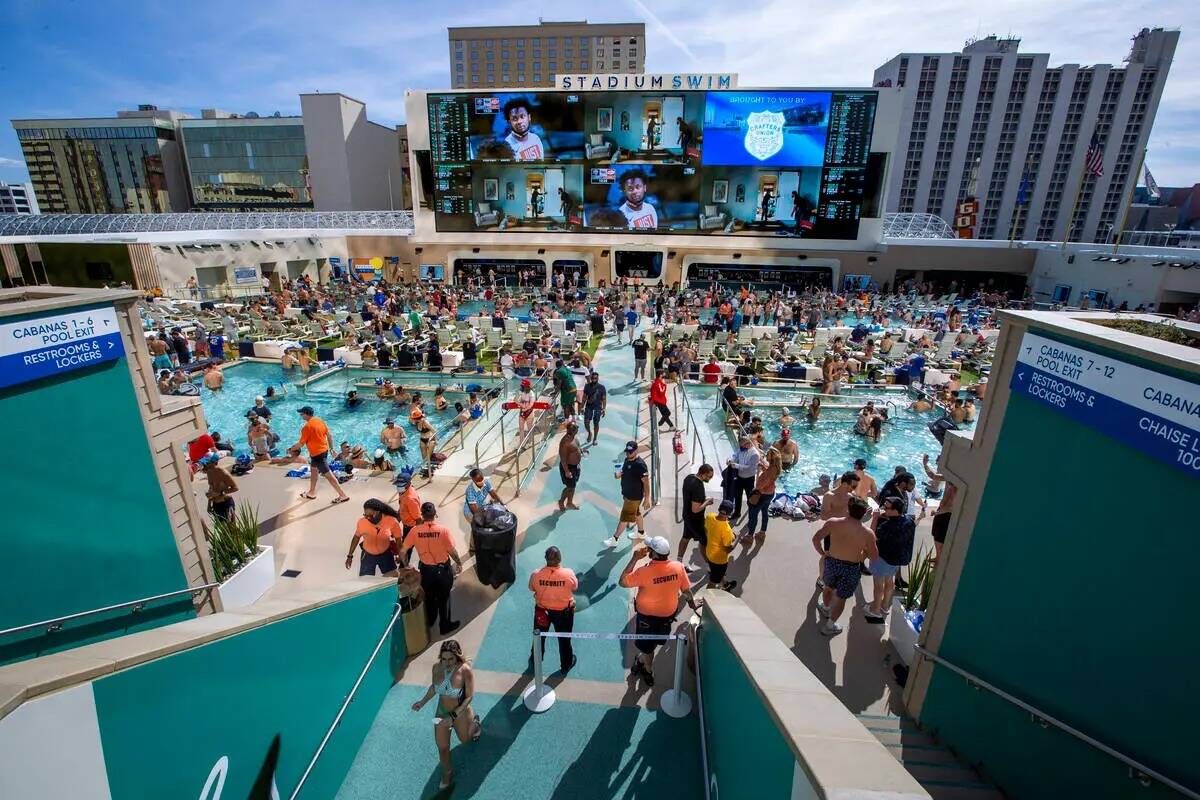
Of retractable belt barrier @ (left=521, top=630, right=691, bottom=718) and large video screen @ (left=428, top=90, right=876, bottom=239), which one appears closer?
retractable belt barrier @ (left=521, top=630, right=691, bottom=718)

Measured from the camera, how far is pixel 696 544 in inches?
289

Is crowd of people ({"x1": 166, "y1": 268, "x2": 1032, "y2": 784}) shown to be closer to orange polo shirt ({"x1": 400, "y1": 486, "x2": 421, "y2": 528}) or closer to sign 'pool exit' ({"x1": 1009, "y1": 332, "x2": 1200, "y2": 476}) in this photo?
orange polo shirt ({"x1": 400, "y1": 486, "x2": 421, "y2": 528})

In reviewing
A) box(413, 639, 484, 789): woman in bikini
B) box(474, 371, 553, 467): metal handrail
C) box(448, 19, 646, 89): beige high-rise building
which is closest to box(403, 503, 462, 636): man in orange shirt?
box(413, 639, 484, 789): woman in bikini

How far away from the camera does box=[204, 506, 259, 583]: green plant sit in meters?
5.89

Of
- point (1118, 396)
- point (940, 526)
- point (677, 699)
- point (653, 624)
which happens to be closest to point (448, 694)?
point (653, 624)

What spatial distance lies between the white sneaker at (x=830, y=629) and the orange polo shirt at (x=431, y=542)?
3959 mm

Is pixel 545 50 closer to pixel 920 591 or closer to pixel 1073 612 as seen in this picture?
pixel 920 591

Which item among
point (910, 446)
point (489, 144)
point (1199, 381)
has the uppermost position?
point (489, 144)

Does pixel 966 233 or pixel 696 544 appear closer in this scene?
pixel 696 544

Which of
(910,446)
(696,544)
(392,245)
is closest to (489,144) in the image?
(392,245)

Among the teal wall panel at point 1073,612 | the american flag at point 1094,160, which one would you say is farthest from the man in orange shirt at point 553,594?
the american flag at point 1094,160

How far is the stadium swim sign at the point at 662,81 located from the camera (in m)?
31.7

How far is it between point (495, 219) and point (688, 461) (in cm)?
2979

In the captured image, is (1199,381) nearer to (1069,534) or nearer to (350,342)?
(1069,534)
